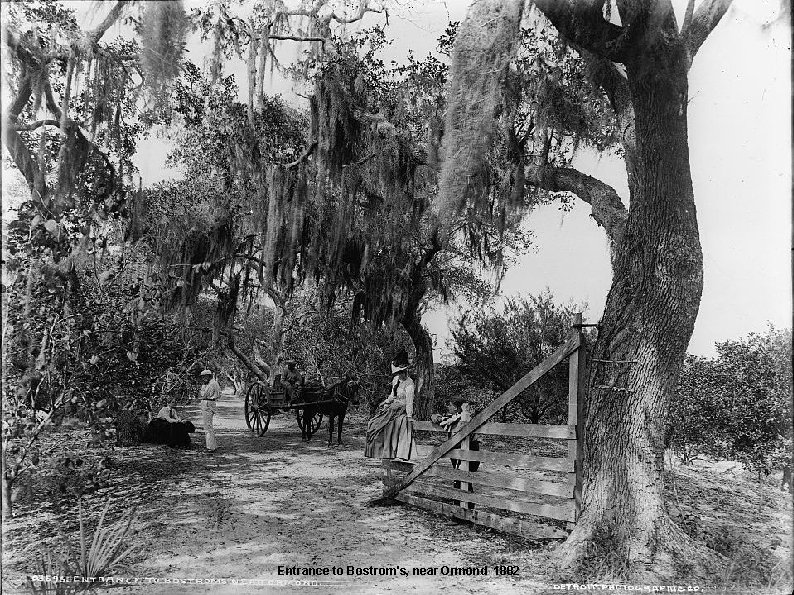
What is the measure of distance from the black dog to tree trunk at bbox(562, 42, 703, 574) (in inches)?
211

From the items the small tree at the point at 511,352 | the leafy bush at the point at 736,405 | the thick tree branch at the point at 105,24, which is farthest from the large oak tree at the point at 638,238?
the small tree at the point at 511,352

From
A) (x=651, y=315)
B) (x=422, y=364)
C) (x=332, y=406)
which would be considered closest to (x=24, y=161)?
(x=651, y=315)

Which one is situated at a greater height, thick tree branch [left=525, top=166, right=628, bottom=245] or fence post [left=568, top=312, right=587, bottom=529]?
thick tree branch [left=525, top=166, right=628, bottom=245]

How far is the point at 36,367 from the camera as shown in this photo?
4.47 metres

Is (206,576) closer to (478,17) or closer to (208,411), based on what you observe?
(478,17)

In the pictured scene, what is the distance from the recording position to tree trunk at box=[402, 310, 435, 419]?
9.55 metres

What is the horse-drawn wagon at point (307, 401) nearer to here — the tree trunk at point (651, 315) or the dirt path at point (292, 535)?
the dirt path at point (292, 535)

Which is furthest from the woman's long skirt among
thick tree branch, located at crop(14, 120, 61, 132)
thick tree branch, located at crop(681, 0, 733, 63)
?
thick tree branch, located at crop(681, 0, 733, 63)

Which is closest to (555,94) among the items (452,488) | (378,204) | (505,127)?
(505,127)

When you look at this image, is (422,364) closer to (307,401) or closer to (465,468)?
(307,401)

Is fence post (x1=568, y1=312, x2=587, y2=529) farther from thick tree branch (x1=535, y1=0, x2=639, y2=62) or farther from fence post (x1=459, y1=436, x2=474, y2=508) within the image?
thick tree branch (x1=535, y1=0, x2=639, y2=62)

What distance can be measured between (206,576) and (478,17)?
411cm

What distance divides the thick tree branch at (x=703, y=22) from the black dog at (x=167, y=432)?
22.4 feet

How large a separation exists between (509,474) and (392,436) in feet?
4.92
